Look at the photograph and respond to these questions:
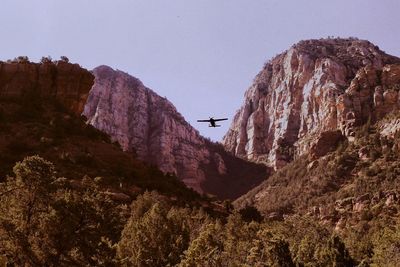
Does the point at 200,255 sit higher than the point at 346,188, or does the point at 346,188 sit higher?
the point at 346,188

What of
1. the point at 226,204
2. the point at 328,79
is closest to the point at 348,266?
the point at 226,204

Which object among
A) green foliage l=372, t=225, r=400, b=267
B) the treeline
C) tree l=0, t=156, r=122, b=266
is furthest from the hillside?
tree l=0, t=156, r=122, b=266

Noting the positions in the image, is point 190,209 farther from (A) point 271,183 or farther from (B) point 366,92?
(B) point 366,92

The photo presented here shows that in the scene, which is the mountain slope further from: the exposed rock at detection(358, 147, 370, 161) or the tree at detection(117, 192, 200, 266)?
the exposed rock at detection(358, 147, 370, 161)

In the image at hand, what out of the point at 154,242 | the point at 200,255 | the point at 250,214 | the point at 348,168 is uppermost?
the point at 348,168

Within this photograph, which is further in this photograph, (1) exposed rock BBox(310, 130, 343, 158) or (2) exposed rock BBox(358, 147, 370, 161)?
(1) exposed rock BBox(310, 130, 343, 158)

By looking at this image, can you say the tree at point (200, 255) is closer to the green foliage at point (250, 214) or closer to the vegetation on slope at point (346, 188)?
the vegetation on slope at point (346, 188)

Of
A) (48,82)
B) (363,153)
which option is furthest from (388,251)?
(363,153)

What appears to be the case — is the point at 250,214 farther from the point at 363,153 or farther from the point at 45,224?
the point at 45,224
